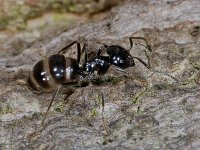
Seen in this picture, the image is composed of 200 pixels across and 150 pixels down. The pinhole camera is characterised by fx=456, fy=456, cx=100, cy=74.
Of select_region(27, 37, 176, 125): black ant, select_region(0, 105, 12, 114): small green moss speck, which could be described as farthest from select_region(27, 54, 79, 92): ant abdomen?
select_region(0, 105, 12, 114): small green moss speck

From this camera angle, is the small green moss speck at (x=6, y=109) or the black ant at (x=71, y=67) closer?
the small green moss speck at (x=6, y=109)

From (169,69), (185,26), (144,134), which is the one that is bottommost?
(144,134)

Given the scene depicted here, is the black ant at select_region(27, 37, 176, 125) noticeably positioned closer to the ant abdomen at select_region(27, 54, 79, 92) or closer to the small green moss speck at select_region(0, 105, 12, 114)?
the ant abdomen at select_region(27, 54, 79, 92)

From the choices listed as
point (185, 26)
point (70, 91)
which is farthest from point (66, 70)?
point (185, 26)

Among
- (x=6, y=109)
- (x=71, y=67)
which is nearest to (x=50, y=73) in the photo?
(x=71, y=67)

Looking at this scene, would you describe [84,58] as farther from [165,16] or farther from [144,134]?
[144,134]

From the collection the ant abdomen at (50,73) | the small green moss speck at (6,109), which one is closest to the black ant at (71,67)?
the ant abdomen at (50,73)

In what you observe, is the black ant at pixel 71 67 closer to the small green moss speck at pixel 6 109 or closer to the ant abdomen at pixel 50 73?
the ant abdomen at pixel 50 73
